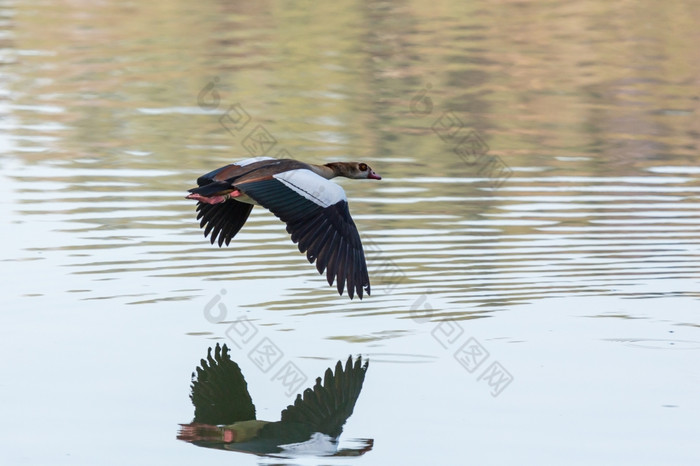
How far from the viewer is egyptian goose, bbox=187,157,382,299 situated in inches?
410

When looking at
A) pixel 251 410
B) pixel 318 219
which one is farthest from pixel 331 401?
pixel 318 219

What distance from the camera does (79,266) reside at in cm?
1312

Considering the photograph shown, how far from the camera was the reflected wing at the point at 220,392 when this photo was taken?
375 inches

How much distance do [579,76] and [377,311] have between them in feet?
57.5

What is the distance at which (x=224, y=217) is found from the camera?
1253cm

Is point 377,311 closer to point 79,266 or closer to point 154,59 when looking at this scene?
point 79,266

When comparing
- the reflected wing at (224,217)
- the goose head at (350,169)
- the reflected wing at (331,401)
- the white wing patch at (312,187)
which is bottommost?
the reflected wing at (331,401)

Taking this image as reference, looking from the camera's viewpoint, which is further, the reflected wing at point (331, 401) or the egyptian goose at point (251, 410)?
the reflected wing at point (331, 401)

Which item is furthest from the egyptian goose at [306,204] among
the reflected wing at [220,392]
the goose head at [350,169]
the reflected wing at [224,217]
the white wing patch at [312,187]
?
the goose head at [350,169]

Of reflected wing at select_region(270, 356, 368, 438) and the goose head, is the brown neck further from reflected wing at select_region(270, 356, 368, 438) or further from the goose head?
reflected wing at select_region(270, 356, 368, 438)

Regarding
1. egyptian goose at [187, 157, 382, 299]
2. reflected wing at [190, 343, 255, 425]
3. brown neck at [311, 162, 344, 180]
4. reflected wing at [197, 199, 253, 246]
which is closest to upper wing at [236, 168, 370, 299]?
egyptian goose at [187, 157, 382, 299]

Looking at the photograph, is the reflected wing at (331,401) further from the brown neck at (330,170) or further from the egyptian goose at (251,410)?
the brown neck at (330,170)

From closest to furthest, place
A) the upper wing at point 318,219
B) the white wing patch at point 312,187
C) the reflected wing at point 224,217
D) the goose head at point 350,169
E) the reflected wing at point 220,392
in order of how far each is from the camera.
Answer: the reflected wing at point 220,392
the upper wing at point 318,219
the white wing patch at point 312,187
the reflected wing at point 224,217
the goose head at point 350,169

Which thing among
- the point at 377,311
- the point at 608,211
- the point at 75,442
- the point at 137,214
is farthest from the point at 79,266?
the point at 608,211
